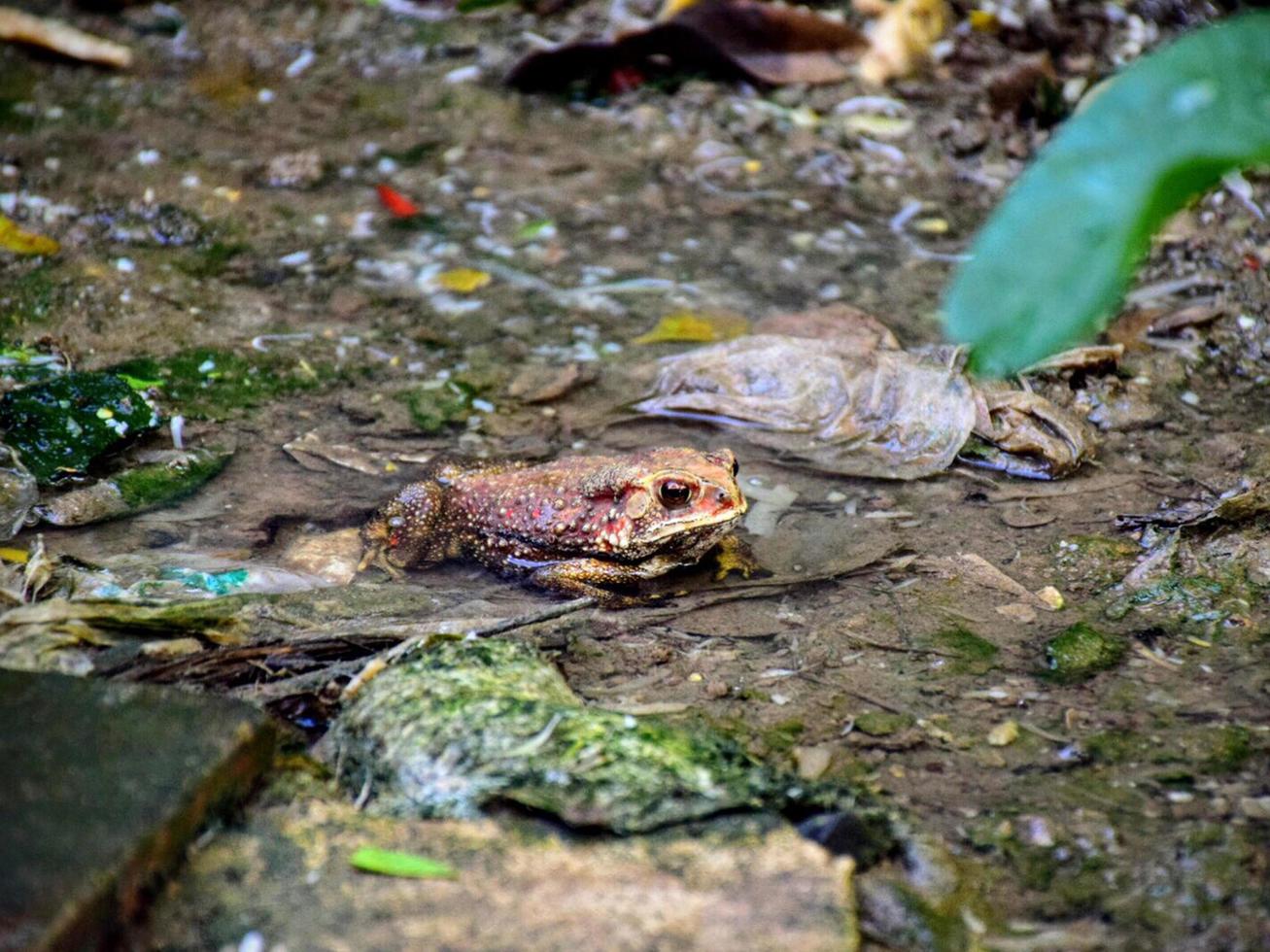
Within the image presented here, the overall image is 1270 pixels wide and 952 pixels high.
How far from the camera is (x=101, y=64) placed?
6926mm

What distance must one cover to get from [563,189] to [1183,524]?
364 cm

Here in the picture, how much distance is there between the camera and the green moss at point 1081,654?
3.17 m

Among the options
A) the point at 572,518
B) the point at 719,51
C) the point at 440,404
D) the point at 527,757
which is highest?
the point at 719,51

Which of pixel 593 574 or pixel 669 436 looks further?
pixel 669 436

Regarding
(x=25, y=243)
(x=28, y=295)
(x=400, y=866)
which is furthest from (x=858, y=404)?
(x=25, y=243)

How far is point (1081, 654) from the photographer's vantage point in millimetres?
3242

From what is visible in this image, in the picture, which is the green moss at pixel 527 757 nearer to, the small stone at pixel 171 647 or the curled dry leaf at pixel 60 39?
the small stone at pixel 171 647

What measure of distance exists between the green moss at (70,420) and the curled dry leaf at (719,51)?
3.49 meters

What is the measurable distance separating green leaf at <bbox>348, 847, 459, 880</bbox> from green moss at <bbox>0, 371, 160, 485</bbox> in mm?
2512

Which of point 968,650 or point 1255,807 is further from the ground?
point 1255,807

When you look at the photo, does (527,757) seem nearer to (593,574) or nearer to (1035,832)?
(1035,832)

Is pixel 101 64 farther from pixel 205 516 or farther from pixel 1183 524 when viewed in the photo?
pixel 1183 524

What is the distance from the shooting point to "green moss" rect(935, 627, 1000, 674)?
325cm

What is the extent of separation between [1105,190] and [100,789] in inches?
79.3
